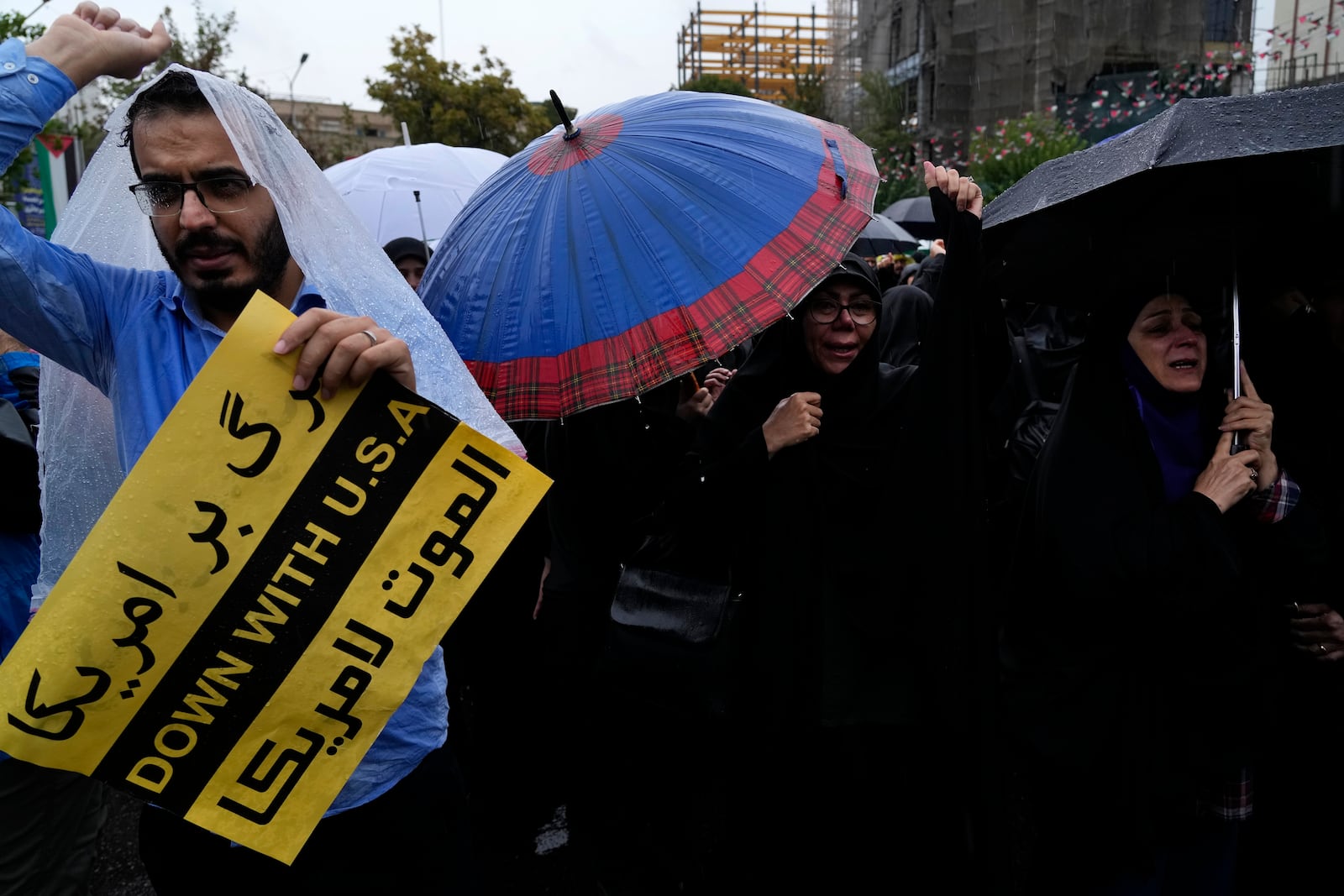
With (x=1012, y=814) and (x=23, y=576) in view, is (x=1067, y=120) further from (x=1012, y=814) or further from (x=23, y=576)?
(x=23, y=576)

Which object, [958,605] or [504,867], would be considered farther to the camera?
[504,867]

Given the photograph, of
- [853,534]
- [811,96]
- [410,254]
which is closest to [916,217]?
[410,254]

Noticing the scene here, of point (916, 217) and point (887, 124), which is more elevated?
point (887, 124)

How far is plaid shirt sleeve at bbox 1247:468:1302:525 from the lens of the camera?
2332 mm

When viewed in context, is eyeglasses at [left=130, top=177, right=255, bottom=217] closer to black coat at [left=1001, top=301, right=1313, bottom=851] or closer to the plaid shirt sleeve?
black coat at [left=1001, top=301, right=1313, bottom=851]

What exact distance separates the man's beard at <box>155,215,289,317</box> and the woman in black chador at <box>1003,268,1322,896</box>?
1819 millimetres

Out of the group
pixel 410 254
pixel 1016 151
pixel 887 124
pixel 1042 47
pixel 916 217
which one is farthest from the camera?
pixel 887 124

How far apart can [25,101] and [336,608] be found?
3.02 feet

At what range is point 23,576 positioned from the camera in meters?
2.45

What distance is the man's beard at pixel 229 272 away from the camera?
5.22 ft

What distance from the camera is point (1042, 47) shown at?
28469mm

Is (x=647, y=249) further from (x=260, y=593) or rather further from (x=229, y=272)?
(x=260, y=593)

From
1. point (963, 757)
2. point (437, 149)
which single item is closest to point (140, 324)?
point (963, 757)

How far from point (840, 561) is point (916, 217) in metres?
10.0
